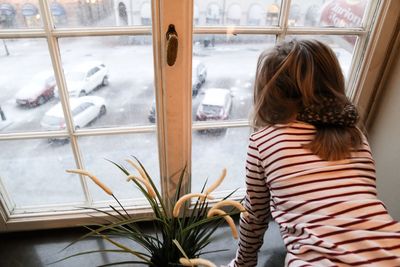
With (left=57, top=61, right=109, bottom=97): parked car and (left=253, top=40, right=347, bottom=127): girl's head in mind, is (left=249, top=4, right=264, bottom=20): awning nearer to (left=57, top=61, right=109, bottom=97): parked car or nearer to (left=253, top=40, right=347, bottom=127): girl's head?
(left=253, top=40, right=347, bottom=127): girl's head

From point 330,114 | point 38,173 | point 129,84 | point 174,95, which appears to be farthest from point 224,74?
point 38,173

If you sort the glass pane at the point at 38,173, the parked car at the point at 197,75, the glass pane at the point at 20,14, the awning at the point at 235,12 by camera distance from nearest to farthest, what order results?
1. the glass pane at the point at 20,14
2. the awning at the point at 235,12
3. the parked car at the point at 197,75
4. the glass pane at the point at 38,173

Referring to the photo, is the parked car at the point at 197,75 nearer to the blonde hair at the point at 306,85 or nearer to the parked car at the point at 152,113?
the parked car at the point at 152,113

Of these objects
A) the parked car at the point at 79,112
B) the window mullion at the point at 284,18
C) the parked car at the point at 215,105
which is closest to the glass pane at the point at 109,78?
the parked car at the point at 79,112

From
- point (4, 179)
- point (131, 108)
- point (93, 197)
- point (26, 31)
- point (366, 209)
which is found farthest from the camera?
point (93, 197)

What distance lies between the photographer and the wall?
1165mm

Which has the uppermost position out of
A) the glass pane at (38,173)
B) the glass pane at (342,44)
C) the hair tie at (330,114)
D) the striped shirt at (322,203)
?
the glass pane at (342,44)

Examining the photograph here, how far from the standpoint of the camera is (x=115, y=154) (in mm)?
1268

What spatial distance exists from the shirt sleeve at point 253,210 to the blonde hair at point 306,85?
5.9 inches

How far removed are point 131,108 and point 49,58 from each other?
1.06 feet

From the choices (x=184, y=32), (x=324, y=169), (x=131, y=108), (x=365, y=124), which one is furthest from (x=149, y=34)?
(x=365, y=124)

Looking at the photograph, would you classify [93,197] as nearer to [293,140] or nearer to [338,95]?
[293,140]

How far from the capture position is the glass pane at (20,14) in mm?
887

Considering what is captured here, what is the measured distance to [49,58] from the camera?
3.24ft
